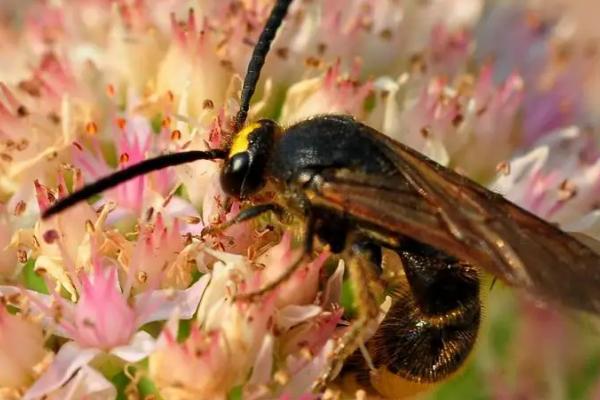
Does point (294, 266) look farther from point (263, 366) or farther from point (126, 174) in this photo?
point (126, 174)

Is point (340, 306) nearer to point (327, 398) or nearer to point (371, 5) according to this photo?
point (327, 398)

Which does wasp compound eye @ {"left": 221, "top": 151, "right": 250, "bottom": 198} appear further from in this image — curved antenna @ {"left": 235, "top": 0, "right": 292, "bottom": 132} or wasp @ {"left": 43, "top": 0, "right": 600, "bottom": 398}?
curved antenna @ {"left": 235, "top": 0, "right": 292, "bottom": 132}

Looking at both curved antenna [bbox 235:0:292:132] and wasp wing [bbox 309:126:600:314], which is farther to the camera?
curved antenna [bbox 235:0:292:132]

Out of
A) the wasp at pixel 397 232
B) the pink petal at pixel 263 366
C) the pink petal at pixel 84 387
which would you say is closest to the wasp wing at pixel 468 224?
the wasp at pixel 397 232

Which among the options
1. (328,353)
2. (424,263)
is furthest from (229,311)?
(424,263)

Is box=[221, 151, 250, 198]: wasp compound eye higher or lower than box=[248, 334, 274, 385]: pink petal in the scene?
higher

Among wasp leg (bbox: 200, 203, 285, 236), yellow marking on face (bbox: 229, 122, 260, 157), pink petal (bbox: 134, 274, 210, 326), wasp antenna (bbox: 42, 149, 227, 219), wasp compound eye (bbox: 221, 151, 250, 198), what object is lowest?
pink petal (bbox: 134, 274, 210, 326)

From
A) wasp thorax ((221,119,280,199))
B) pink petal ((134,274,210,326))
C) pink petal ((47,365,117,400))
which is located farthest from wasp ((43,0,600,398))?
pink petal ((47,365,117,400))

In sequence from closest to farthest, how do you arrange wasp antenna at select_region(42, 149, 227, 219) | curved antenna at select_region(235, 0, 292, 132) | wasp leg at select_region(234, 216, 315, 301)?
wasp antenna at select_region(42, 149, 227, 219)
wasp leg at select_region(234, 216, 315, 301)
curved antenna at select_region(235, 0, 292, 132)
